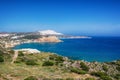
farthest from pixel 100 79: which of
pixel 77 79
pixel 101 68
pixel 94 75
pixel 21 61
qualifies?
pixel 21 61

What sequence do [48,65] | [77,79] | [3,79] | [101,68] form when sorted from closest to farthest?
[3,79]
[77,79]
[48,65]
[101,68]

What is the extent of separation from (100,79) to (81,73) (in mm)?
2263

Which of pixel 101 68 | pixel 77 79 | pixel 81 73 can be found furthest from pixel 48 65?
pixel 101 68

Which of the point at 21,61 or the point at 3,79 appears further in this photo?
the point at 21,61

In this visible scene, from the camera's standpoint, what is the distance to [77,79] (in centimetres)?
1881

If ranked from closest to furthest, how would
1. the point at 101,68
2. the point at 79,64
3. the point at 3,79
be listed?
the point at 3,79
the point at 79,64
the point at 101,68

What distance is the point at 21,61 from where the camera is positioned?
2627 cm

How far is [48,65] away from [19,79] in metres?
8.24

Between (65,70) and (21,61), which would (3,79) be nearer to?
(65,70)

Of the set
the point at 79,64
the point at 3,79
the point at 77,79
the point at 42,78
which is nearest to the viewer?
the point at 3,79

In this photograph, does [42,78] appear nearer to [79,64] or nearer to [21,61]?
[21,61]

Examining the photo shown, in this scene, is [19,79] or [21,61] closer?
[19,79]

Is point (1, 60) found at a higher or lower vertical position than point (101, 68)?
higher

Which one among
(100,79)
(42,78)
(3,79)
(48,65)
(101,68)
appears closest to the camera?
(3,79)
